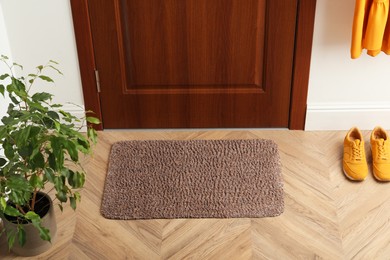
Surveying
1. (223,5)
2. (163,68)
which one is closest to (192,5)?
(223,5)

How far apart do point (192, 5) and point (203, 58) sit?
0.79 feet

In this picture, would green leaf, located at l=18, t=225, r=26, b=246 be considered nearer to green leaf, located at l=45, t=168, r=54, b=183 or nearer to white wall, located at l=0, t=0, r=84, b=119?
green leaf, located at l=45, t=168, r=54, b=183

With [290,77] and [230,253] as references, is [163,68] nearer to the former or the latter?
[290,77]

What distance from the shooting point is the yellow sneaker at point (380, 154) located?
234cm

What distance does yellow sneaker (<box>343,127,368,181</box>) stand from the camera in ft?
7.68

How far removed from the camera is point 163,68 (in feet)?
8.23

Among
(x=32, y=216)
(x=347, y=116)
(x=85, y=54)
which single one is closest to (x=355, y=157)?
(x=347, y=116)

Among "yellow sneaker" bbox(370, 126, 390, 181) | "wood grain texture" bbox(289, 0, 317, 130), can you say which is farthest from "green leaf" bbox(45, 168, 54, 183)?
"yellow sneaker" bbox(370, 126, 390, 181)

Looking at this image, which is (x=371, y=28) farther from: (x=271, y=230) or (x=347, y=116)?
(x=271, y=230)

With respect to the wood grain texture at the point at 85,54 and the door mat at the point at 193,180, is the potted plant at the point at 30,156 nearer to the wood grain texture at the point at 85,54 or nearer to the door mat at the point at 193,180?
the door mat at the point at 193,180

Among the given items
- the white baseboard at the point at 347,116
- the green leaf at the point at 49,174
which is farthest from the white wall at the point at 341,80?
the green leaf at the point at 49,174

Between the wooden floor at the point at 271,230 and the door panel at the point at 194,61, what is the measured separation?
348 millimetres

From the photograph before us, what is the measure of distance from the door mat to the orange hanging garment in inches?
22.5

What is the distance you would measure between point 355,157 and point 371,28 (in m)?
0.52
